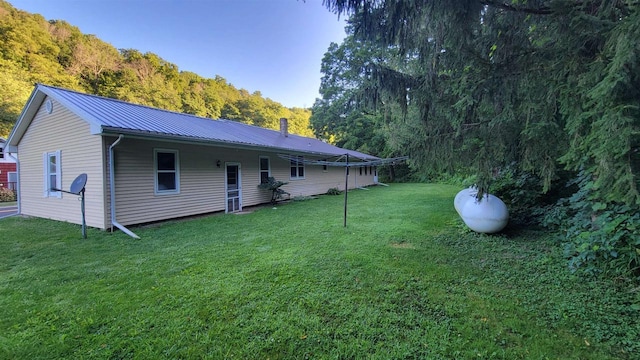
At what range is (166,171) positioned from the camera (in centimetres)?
719

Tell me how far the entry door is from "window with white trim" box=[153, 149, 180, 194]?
1.79m

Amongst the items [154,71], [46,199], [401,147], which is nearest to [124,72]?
[154,71]

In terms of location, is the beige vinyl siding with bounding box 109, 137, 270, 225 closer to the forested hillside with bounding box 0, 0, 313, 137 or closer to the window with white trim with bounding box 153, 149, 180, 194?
the window with white trim with bounding box 153, 149, 180, 194

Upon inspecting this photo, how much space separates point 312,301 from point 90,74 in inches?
1248

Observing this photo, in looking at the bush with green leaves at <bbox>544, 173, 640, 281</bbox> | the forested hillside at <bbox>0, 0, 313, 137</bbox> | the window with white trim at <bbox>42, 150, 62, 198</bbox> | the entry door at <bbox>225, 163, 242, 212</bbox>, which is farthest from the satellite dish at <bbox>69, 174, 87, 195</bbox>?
the forested hillside at <bbox>0, 0, 313, 137</bbox>

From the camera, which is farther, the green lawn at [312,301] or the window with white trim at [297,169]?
the window with white trim at [297,169]

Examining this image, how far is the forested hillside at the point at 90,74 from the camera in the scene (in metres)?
18.6

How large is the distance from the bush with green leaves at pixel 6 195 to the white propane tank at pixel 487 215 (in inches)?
830

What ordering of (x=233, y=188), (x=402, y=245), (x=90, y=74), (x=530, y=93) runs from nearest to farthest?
(x=530, y=93) → (x=402, y=245) → (x=233, y=188) → (x=90, y=74)

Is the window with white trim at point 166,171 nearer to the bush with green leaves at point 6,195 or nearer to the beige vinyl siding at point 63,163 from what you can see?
the beige vinyl siding at point 63,163

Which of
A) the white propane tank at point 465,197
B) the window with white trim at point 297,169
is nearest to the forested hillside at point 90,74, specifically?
the window with white trim at point 297,169

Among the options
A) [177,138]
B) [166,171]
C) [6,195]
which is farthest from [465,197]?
[6,195]

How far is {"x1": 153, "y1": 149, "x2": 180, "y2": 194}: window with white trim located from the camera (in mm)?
6977

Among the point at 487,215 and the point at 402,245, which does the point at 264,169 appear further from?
the point at 487,215
